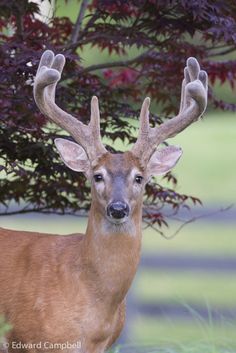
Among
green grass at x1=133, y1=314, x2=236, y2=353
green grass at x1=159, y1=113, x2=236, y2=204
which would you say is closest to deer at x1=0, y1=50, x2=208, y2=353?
green grass at x1=133, y1=314, x2=236, y2=353

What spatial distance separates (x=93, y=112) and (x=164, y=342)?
5.99 ft

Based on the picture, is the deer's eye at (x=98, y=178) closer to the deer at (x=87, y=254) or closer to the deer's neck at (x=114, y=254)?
the deer at (x=87, y=254)

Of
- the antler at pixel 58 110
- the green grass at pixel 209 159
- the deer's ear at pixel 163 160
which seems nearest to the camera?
the antler at pixel 58 110

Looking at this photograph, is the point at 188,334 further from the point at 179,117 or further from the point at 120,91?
the point at 179,117

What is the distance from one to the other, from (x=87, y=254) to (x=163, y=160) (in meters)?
0.66

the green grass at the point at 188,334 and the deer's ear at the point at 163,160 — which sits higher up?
the deer's ear at the point at 163,160

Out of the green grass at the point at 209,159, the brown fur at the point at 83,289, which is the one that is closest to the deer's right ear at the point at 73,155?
the brown fur at the point at 83,289

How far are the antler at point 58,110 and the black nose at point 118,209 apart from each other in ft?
1.45

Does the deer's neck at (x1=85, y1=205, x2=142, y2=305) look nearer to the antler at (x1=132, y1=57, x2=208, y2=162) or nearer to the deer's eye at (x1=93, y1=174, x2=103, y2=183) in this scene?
the deer's eye at (x1=93, y1=174, x2=103, y2=183)

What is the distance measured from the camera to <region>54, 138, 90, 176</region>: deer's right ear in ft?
19.5

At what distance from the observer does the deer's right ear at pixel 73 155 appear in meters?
5.95

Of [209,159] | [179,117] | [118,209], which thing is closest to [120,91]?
[179,117]

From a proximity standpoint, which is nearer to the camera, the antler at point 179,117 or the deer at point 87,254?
the deer at point 87,254

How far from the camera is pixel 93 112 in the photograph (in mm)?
5934
